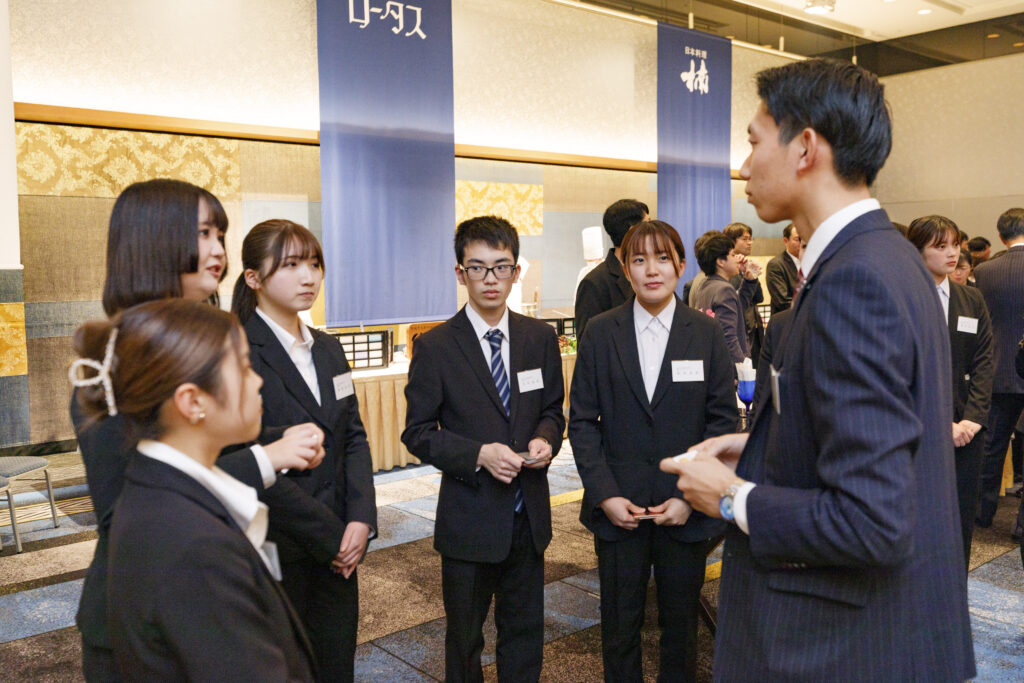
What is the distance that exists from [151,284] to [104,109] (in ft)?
13.3

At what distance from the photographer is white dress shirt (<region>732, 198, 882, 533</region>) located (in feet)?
3.57

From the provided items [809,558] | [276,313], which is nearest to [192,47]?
[276,313]

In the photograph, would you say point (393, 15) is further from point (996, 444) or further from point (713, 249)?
point (996, 444)

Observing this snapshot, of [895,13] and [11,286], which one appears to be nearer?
[11,286]

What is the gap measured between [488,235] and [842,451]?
1.37 meters

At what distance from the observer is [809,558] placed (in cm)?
103

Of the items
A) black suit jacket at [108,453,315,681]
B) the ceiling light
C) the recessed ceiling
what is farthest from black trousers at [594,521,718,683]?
the recessed ceiling

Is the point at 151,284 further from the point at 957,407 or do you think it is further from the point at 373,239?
the point at 373,239

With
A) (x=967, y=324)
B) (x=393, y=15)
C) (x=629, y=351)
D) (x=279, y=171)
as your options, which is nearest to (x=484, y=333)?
(x=629, y=351)

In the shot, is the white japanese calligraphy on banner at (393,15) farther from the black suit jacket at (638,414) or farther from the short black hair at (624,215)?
the black suit jacket at (638,414)

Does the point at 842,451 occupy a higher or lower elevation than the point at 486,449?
higher

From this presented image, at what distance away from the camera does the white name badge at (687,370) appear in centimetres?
212

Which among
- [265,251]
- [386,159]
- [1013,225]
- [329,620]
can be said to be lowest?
[329,620]

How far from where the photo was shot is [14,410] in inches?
167
